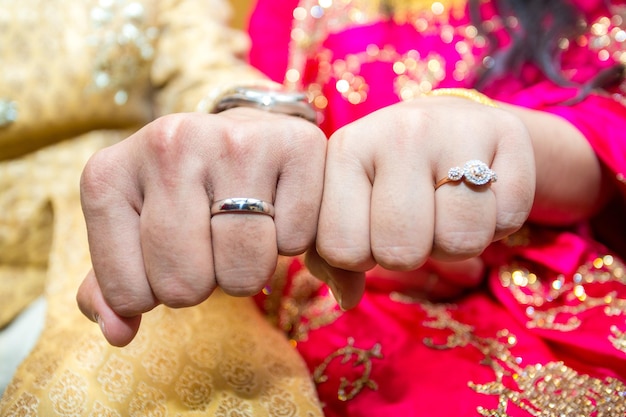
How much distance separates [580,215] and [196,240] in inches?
15.3

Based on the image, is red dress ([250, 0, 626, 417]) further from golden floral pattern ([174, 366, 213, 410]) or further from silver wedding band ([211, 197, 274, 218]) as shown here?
silver wedding band ([211, 197, 274, 218])

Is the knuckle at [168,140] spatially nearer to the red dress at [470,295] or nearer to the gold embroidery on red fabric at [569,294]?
the red dress at [470,295]

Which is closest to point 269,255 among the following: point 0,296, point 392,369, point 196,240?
point 196,240

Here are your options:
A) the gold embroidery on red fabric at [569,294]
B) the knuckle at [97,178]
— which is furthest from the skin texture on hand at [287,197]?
the gold embroidery on red fabric at [569,294]

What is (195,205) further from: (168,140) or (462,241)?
(462,241)

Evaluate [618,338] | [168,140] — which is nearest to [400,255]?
[168,140]

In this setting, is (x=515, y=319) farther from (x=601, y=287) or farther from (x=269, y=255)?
(x=269, y=255)

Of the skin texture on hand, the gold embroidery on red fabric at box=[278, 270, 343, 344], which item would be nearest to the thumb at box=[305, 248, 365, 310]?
the skin texture on hand

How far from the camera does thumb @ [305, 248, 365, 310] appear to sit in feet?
1.22

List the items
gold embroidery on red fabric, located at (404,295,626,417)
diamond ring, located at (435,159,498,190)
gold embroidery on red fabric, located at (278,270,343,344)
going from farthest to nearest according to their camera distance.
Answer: gold embroidery on red fabric, located at (278,270,343,344), gold embroidery on red fabric, located at (404,295,626,417), diamond ring, located at (435,159,498,190)

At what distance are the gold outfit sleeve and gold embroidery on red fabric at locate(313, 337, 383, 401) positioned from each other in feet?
0.08

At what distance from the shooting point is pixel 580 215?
0.52 metres

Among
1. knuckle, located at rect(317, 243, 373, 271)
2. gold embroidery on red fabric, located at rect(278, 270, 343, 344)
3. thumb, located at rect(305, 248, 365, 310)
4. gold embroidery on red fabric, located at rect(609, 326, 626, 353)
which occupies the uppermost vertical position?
knuckle, located at rect(317, 243, 373, 271)

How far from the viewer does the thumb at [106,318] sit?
0.35m
